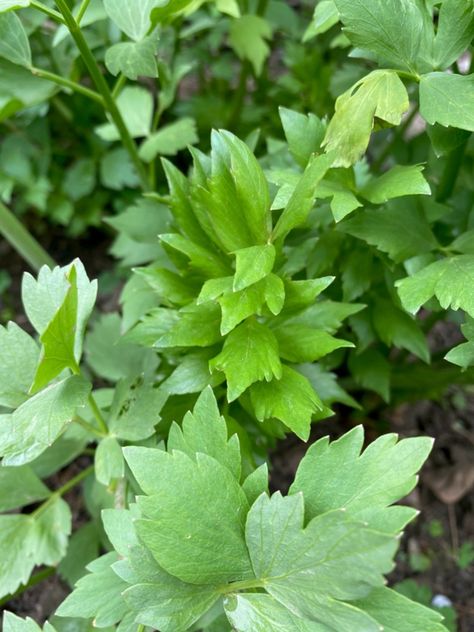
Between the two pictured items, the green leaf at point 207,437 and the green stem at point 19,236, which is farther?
the green stem at point 19,236

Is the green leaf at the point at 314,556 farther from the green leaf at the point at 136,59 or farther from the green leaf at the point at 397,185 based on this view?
the green leaf at the point at 136,59

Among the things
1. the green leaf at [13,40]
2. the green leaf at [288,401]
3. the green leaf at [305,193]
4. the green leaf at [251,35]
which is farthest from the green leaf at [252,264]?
the green leaf at [251,35]

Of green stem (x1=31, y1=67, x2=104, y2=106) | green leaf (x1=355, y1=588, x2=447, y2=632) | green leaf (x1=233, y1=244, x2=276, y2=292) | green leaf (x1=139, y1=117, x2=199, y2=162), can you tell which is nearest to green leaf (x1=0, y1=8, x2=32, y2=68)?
green stem (x1=31, y1=67, x2=104, y2=106)

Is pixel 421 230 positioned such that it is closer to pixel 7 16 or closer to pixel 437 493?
pixel 7 16

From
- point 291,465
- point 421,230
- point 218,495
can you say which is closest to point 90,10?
point 421,230

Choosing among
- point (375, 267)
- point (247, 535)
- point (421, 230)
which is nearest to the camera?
point (247, 535)

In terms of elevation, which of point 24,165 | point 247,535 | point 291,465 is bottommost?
point 291,465

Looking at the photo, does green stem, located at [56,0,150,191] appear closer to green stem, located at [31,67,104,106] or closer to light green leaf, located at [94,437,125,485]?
green stem, located at [31,67,104,106]

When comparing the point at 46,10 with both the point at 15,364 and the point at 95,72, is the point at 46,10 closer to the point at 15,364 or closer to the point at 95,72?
the point at 95,72
